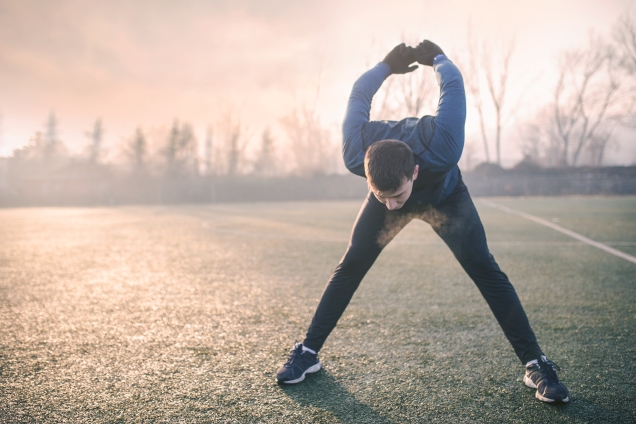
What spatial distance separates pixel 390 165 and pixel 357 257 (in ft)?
2.35

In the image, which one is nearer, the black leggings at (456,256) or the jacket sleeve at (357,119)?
the jacket sleeve at (357,119)

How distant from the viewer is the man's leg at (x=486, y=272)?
2316 mm

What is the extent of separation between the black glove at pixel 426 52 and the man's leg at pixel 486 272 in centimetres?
91

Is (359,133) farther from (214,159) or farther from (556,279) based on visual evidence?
(214,159)

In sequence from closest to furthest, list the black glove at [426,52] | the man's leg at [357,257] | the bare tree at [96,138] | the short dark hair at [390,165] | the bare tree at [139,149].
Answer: the short dark hair at [390,165] → the man's leg at [357,257] → the black glove at [426,52] → the bare tree at [139,149] → the bare tree at [96,138]

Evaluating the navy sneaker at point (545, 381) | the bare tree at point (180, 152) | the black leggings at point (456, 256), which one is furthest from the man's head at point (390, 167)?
the bare tree at point (180, 152)

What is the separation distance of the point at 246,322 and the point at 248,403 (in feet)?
4.44

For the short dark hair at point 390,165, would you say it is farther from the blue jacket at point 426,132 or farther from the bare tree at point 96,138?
the bare tree at point 96,138

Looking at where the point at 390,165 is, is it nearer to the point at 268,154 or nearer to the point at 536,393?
the point at 536,393

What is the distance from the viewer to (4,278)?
519 centimetres

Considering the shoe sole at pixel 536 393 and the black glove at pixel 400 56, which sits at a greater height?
the black glove at pixel 400 56

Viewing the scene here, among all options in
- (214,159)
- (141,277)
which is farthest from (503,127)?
(141,277)

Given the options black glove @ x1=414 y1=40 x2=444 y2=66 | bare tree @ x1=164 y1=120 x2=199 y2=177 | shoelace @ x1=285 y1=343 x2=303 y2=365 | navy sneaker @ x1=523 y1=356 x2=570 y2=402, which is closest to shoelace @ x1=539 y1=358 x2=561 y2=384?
navy sneaker @ x1=523 y1=356 x2=570 y2=402

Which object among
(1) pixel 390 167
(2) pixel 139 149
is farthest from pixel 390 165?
(2) pixel 139 149
